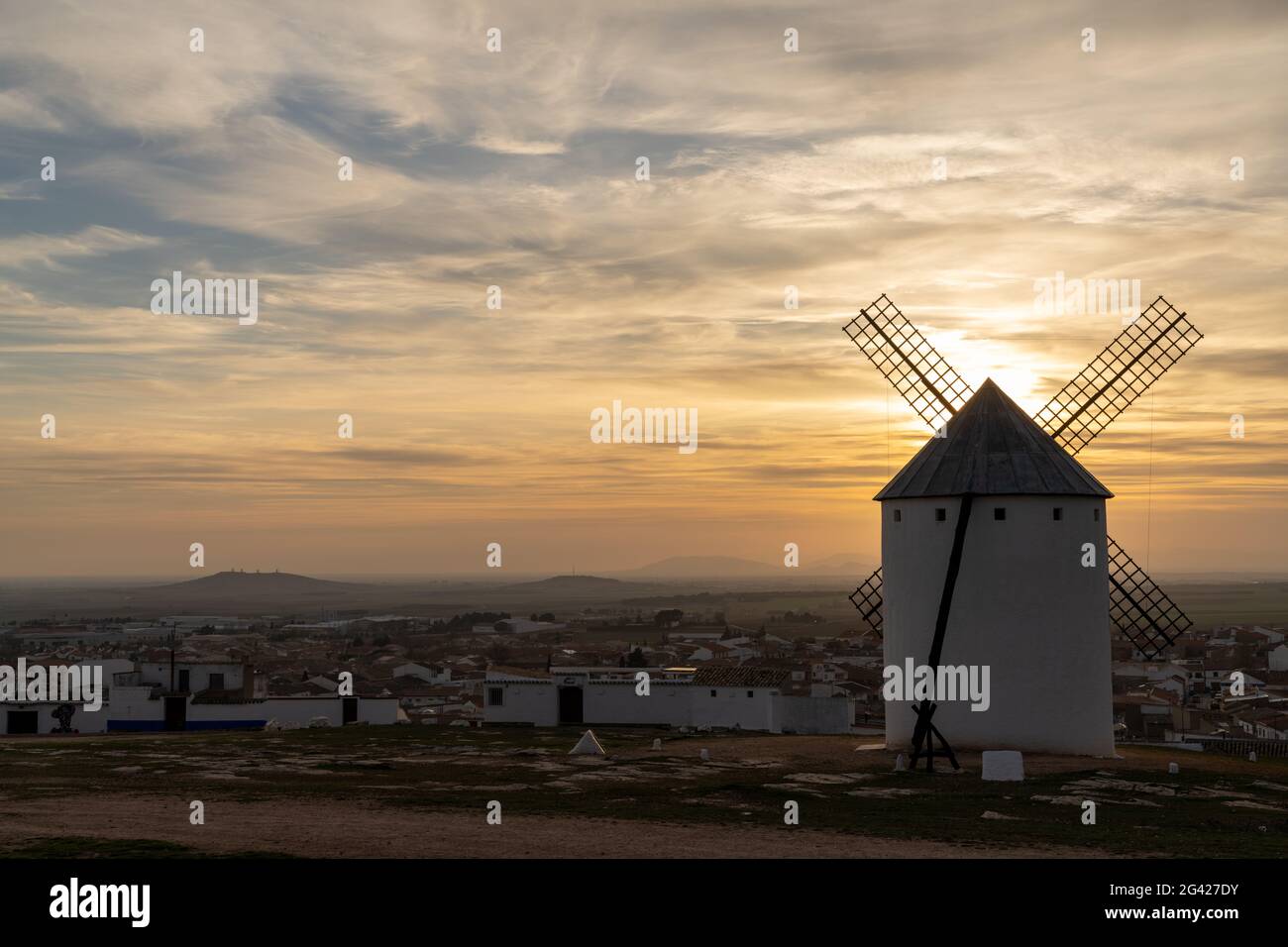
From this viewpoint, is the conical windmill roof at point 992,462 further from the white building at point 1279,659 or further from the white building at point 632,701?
the white building at point 1279,659

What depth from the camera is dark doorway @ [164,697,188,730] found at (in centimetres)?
5828

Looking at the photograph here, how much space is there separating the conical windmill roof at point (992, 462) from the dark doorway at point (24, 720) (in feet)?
134

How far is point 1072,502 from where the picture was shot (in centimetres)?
3662

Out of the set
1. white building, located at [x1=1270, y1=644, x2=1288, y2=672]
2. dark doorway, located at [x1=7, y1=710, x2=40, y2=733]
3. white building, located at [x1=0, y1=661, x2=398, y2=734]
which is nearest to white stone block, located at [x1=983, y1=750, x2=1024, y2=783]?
white building, located at [x1=0, y1=661, x2=398, y2=734]

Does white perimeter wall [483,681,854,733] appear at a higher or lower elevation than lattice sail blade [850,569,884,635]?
lower

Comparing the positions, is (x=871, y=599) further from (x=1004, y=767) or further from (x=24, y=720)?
(x=24, y=720)

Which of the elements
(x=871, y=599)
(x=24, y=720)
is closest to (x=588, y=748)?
(x=871, y=599)

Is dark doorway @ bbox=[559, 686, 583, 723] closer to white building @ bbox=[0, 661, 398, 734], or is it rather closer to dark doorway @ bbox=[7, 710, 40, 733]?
white building @ bbox=[0, 661, 398, 734]

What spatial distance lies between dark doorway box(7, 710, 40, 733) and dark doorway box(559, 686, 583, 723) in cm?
2547

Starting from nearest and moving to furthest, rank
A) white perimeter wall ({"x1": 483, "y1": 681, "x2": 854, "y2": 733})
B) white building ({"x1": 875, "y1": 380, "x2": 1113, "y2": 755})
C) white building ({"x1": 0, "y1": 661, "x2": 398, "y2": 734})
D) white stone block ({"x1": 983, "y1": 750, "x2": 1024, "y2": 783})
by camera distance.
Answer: white stone block ({"x1": 983, "y1": 750, "x2": 1024, "y2": 783})
white building ({"x1": 875, "y1": 380, "x2": 1113, "y2": 755})
white perimeter wall ({"x1": 483, "y1": 681, "x2": 854, "y2": 733})
white building ({"x1": 0, "y1": 661, "x2": 398, "y2": 734})

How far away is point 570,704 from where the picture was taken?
50.7 meters

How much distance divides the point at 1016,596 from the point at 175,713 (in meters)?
39.4
